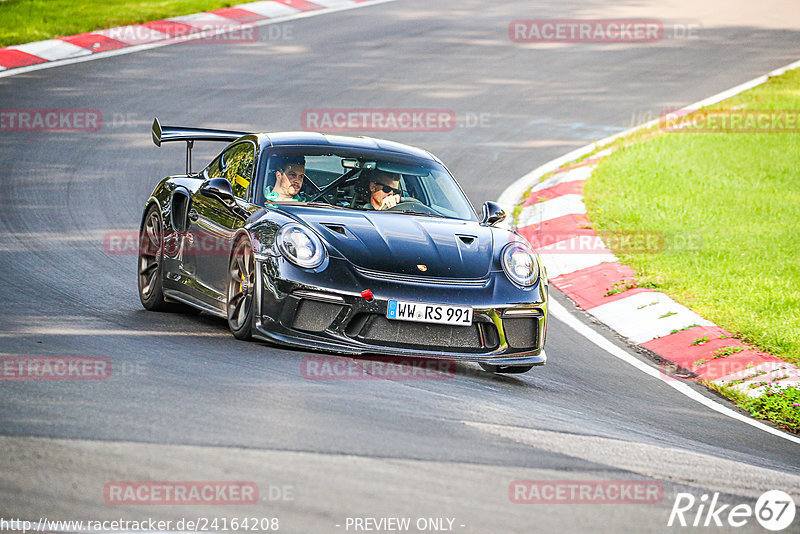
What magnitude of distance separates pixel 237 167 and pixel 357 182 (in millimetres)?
947

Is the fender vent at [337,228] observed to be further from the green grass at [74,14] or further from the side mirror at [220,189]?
the green grass at [74,14]

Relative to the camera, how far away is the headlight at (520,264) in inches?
290

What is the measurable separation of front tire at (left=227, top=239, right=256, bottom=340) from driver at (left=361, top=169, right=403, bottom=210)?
1.00m

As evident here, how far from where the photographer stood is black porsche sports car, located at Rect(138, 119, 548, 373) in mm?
6879

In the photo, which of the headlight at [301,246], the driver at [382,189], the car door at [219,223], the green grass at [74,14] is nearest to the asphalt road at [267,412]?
the car door at [219,223]

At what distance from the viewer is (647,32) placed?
2398 centimetres

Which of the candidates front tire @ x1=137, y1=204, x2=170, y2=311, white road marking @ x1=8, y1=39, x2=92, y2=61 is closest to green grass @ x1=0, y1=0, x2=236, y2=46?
white road marking @ x1=8, y1=39, x2=92, y2=61

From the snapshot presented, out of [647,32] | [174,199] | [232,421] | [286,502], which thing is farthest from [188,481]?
[647,32]

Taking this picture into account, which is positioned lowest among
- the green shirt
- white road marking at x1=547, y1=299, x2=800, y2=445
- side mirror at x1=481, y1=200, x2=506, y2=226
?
white road marking at x1=547, y1=299, x2=800, y2=445

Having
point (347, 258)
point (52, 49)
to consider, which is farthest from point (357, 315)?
point (52, 49)

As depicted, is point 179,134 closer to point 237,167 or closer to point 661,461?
point 237,167

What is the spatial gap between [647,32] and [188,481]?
21.0 metres

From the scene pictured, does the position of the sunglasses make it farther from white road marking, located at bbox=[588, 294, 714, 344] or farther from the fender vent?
white road marking, located at bbox=[588, 294, 714, 344]

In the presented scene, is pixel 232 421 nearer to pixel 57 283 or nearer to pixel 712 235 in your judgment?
pixel 57 283
